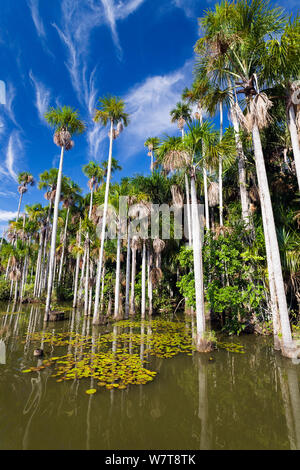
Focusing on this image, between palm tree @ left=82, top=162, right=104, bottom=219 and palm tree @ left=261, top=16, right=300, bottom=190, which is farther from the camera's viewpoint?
palm tree @ left=82, top=162, right=104, bottom=219

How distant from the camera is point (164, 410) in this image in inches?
160

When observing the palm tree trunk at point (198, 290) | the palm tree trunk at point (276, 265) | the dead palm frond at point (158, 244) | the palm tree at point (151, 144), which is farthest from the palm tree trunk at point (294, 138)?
the palm tree at point (151, 144)

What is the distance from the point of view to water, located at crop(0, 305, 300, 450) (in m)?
3.22

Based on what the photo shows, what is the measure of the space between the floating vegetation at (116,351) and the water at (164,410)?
28 centimetres

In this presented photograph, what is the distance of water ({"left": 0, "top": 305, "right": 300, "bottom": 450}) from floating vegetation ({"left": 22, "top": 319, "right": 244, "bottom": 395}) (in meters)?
0.28

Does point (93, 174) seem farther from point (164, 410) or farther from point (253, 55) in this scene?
point (164, 410)

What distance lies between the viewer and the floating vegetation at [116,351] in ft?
17.9

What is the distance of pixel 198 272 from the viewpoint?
25.5 ft

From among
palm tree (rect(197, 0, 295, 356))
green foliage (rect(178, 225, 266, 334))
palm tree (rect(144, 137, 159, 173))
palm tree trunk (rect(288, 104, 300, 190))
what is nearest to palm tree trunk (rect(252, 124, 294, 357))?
palm tree (rect(197, 0, 295, 356))

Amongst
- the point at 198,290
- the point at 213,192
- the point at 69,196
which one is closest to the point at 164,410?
the point at 198,290

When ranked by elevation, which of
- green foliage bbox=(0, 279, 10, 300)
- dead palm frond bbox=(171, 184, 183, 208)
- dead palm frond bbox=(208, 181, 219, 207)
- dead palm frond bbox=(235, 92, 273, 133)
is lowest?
dead palm frond bbox=(235, 92, 273, 133)

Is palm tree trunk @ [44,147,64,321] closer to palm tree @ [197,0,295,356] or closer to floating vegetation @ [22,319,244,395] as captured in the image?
floating vegetation @ [22,319,244,395]

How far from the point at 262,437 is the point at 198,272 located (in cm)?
478

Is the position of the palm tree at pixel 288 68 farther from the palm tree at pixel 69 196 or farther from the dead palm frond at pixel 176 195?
the palm tree at pixel 69 196
